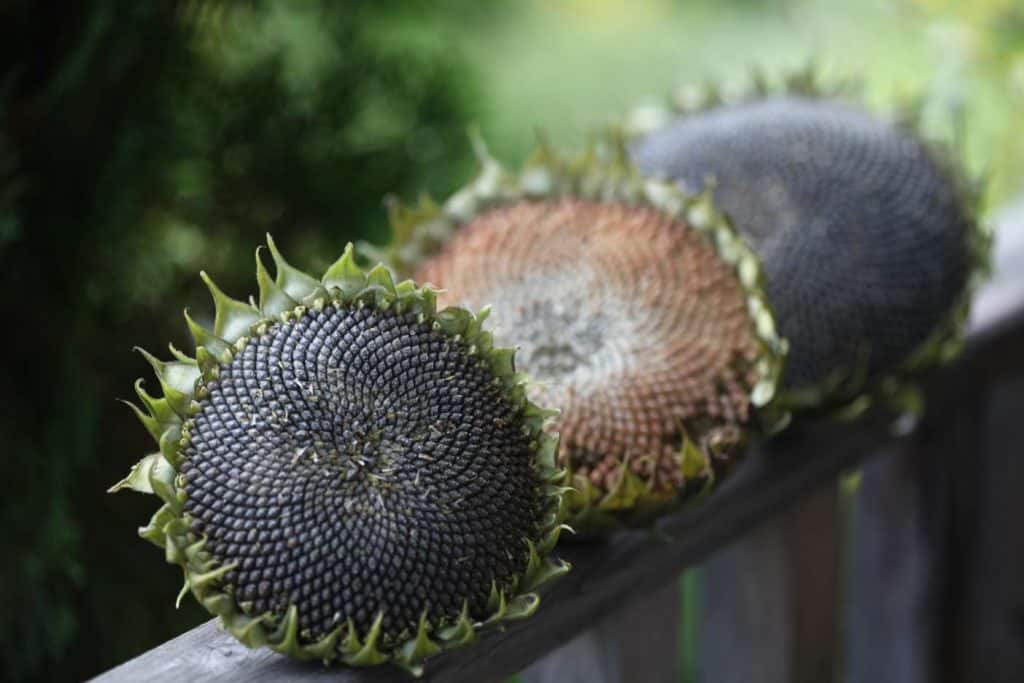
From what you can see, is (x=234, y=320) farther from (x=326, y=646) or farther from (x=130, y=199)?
(x=130, y=199)

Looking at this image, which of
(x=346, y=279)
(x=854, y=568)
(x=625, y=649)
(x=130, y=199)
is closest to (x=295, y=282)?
(x=346, y=279)

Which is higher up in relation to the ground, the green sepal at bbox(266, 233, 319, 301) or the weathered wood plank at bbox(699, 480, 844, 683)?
the green sepal at bbox(266, 233, 319, 301)

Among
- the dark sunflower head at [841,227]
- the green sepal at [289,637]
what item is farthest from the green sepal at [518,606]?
the dark sunflower head at [841,227]

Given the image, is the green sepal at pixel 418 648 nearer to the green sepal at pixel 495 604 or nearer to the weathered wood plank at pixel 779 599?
the green sepal at pixel 495 604

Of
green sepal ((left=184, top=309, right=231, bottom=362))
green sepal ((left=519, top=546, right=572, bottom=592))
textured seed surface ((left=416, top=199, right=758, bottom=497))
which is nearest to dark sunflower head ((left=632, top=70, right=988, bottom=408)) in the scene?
textured seed surface ((left=416, top=199, right=758, bottom=497))

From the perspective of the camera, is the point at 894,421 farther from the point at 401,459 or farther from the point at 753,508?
the point at 401,459

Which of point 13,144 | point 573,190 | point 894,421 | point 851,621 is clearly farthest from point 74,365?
point 851,621

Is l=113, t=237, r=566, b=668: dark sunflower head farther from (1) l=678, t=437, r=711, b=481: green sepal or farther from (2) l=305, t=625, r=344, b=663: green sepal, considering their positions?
(1) l=678, t=437, r=711, b=481: green sepal
